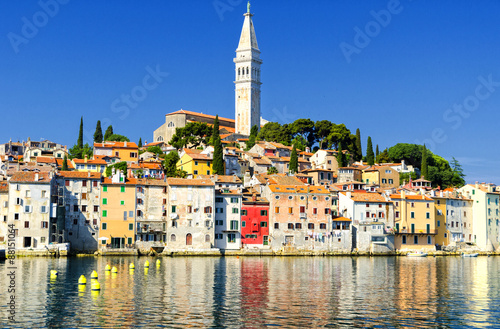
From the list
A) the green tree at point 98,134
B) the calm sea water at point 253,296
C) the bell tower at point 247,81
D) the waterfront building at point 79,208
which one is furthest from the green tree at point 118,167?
the bell tower at point 247,81

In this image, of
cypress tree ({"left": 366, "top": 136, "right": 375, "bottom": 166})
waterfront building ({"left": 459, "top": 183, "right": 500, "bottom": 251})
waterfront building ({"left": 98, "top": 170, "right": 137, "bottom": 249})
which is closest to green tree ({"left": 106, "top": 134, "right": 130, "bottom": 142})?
cypress tree ({"left": 366, "top": 136, "right": 375, "bottom": 166})

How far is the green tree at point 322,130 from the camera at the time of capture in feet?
399

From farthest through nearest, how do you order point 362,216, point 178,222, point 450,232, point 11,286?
1. point 450,232
2. point 362,216
3. point 178,222
4. point 11,286

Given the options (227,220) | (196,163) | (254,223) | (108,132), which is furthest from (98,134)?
(254,223)

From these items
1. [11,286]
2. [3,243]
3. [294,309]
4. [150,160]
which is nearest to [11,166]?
[150,160]

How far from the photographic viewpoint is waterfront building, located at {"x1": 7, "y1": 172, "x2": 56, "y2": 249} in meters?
69.8

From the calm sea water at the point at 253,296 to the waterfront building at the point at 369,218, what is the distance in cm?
1947

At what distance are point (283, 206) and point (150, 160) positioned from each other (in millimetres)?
30160

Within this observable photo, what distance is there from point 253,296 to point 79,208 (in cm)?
4032

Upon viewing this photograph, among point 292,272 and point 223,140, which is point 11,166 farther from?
point 292,272

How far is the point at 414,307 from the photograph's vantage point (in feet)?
119

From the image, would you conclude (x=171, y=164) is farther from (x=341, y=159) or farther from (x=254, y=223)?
(x=341, y=159)

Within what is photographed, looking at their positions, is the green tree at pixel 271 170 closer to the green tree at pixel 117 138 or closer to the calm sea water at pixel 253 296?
the green tree at pixel 117 138

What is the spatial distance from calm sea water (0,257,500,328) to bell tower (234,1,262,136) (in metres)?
80.1
